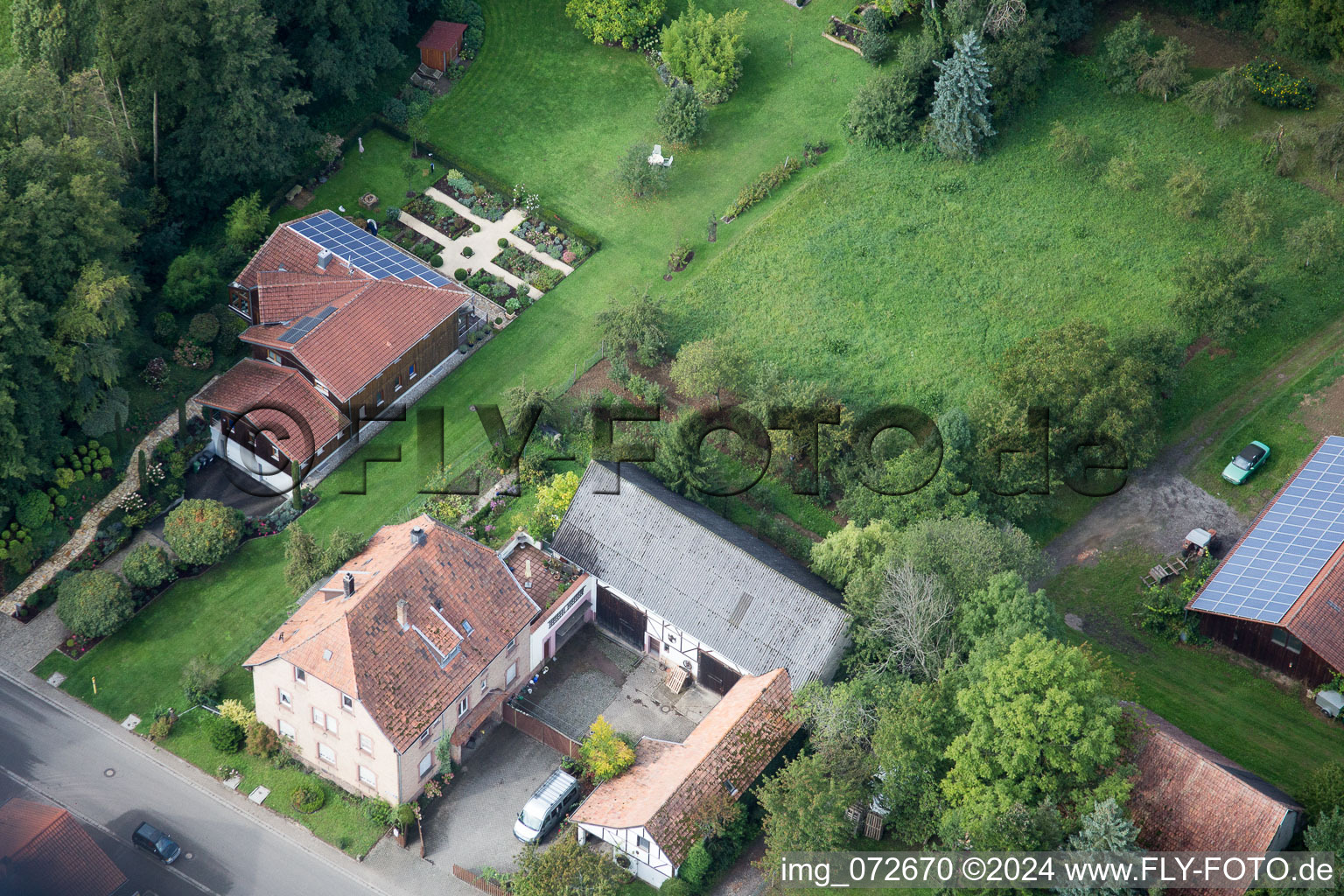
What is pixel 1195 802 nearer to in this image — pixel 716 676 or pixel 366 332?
pixel 716 676

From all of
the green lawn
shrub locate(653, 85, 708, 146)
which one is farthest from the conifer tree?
the green lawn

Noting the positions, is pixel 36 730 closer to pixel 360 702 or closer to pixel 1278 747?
pixel 360 702

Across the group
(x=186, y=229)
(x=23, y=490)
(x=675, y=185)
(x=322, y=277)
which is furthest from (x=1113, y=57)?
(x=23, y=490)

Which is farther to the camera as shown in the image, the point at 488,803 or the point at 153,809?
the point at 488,803

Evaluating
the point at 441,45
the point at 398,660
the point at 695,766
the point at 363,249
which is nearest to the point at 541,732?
the point at 398,660

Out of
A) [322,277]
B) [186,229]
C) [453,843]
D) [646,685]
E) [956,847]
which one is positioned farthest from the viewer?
[186,229]

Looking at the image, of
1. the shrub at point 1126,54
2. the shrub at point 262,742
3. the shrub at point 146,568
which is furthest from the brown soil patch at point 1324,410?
the shrub at point 146,568

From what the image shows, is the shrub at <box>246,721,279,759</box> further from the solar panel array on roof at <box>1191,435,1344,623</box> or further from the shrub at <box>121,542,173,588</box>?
the solar panel array on roof at <box>1191,435,1344,623</box>
